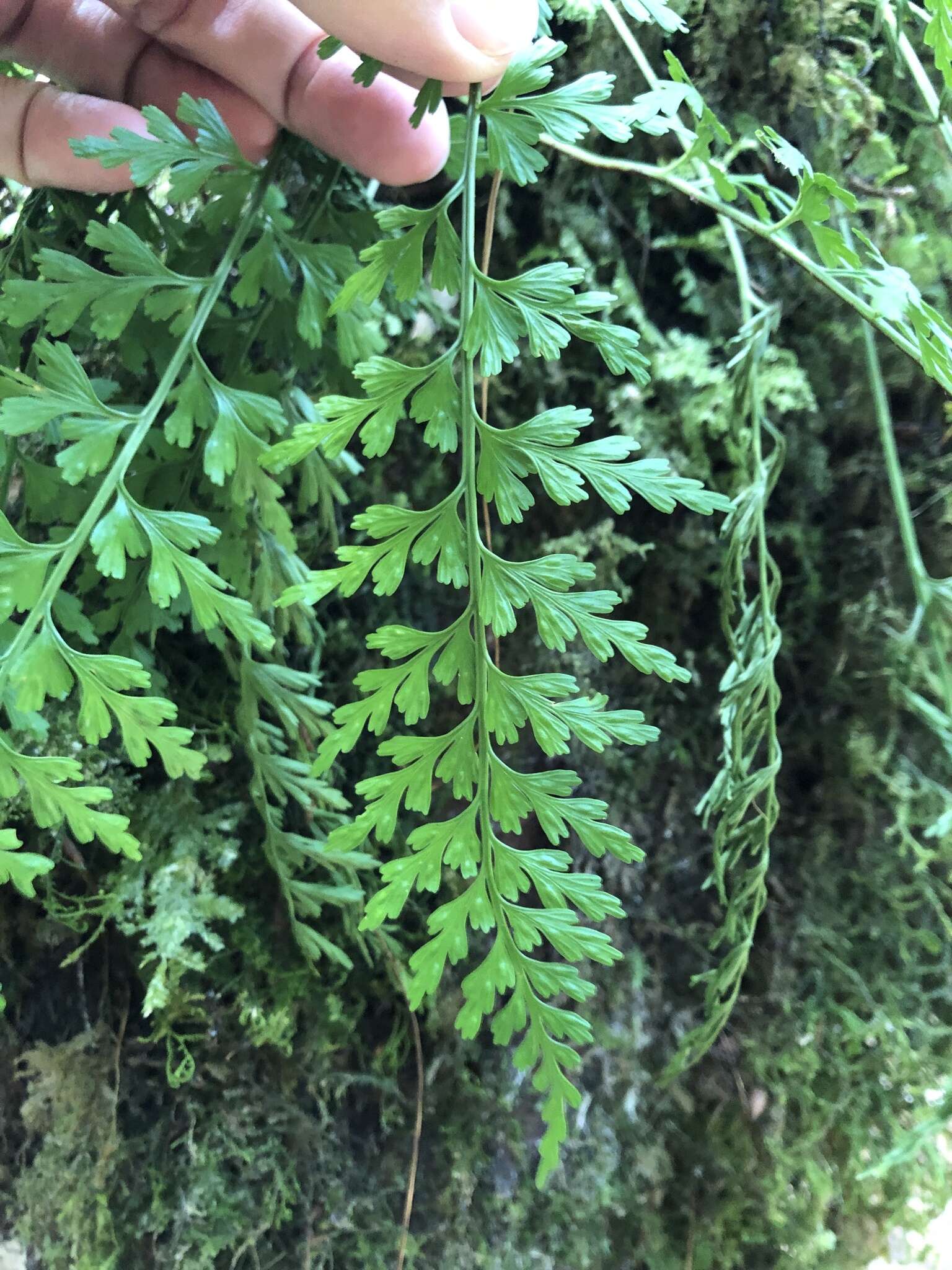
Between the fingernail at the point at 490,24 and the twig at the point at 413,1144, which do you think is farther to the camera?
the twig at the point at 413,1144

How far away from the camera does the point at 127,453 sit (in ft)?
2.17

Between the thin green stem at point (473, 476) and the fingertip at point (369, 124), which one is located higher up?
the fingertip at point (369, 124)

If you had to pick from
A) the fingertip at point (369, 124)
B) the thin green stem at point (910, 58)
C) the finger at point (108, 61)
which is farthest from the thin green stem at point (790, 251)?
the finger at point (108, 61)

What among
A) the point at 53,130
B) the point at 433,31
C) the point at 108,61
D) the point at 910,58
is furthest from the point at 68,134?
the point at 910,58

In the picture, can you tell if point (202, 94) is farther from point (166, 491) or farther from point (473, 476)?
point (473, 476)

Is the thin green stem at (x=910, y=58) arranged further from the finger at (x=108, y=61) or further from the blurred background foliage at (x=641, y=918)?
the finger at (x=108, y=61)

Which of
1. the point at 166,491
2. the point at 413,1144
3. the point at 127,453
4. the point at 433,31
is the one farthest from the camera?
the point at 413,1144

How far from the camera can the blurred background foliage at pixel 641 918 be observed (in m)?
0.90

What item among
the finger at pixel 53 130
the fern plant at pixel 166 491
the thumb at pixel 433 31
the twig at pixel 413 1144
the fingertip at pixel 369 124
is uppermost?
the thumb at pixel 433 31

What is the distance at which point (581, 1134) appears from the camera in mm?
983

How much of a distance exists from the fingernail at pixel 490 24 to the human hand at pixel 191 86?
0.12 m

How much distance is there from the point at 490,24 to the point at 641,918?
38.4 inches

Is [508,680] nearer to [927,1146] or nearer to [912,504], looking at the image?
[912,504]

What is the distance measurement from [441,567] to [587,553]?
0.40 metres
